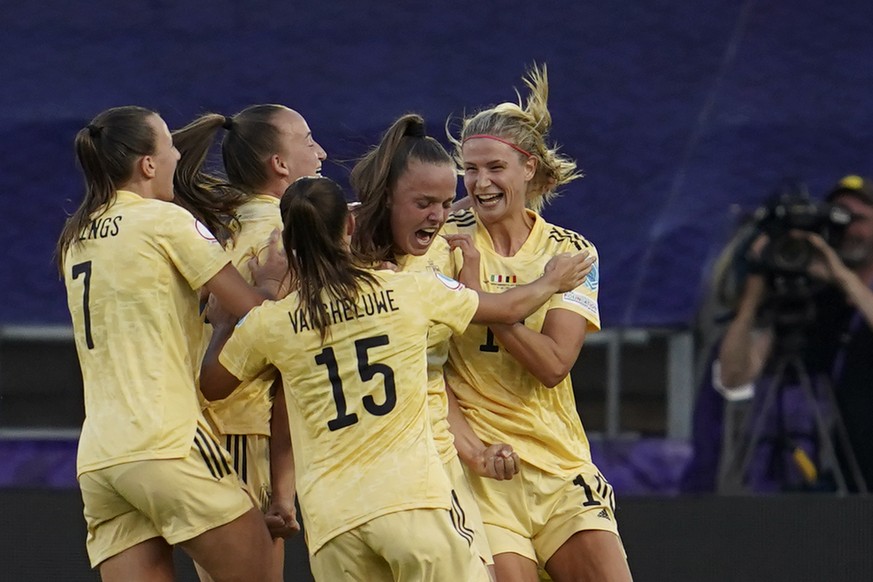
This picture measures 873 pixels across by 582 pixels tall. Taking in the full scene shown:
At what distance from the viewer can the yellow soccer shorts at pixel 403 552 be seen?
3307 mm

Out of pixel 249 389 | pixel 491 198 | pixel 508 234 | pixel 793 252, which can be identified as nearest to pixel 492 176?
pixel 491 198

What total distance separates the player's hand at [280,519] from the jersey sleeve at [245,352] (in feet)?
1.82

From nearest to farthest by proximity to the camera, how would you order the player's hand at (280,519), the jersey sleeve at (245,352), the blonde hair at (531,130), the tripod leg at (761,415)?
the jersey sleeve at (245,352)
the player's hand at (280,519)
the blonde hair at (531,130)
the tripod leg at (761,415)

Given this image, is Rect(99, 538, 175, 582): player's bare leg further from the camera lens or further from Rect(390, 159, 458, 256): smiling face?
the camera lens

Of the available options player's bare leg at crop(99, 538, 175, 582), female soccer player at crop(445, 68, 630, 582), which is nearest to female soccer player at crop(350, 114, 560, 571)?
female soccer player at crop(445, 68, 630, 582)

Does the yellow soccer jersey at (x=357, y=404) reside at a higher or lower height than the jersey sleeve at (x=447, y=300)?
lower

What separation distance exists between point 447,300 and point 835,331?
3.35m

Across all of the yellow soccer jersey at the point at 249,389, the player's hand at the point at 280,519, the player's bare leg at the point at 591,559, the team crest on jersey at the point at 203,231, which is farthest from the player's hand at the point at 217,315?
the player's bare leg at the point at 591,559

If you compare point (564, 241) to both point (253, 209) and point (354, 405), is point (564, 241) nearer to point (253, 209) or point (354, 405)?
point (253, 209)

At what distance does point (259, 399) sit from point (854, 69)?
450 centimetres

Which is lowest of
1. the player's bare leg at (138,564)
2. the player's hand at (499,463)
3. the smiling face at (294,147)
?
the player's bare leg at (138,564)

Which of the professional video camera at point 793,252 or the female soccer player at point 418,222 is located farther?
the professional video camera at point 793,252

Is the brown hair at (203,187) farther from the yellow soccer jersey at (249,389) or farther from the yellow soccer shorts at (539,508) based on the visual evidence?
the yellow soccer shorts at (539,508)

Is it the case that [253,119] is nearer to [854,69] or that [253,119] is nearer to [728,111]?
[728,111]
